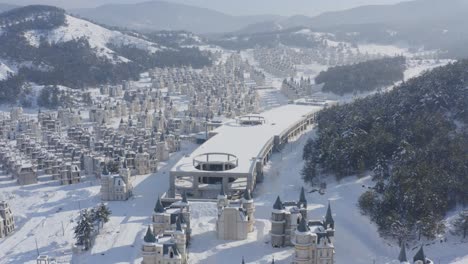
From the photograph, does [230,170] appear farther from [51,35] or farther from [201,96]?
[51,35]

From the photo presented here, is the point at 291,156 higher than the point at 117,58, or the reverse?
the point at 117,58

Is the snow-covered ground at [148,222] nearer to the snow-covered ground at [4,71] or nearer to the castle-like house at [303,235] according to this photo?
the castle-like house at [303,235]

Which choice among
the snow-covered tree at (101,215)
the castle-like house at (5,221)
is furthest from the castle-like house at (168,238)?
the castle-like house at (5,221)

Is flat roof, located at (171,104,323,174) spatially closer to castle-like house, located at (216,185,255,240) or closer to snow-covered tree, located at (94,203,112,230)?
snow-covered tree, located at (94,203,112,230)

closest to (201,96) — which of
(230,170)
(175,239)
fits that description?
(230,170)

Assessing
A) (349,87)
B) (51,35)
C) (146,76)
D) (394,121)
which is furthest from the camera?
(51,35)

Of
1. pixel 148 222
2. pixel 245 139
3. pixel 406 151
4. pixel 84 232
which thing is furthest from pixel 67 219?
pixel 406 151

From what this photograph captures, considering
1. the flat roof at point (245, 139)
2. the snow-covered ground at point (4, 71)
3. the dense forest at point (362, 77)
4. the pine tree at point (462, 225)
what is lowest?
the pine tree at point (462, 225)
